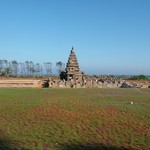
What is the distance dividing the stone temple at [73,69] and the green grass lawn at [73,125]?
3107 centimetres

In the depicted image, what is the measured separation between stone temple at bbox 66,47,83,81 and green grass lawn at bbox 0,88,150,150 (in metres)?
31.1

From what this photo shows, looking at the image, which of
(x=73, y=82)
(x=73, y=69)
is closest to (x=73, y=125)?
(x=73, y=82)

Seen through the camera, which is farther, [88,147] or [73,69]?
[73,69]

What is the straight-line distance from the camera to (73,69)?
53.2 meters

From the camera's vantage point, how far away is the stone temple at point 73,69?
53.0m

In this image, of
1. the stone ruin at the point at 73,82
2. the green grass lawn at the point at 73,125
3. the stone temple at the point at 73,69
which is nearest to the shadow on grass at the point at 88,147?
the green grass lawn at the point at 73,125

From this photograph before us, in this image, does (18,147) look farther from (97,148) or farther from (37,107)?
(37,107)

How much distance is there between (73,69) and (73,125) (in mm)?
36935

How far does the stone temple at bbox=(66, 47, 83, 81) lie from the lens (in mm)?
52997

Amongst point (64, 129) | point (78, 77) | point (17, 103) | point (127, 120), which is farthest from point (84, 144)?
point (78, 77)

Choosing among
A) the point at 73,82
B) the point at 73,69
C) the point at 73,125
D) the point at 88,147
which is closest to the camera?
the point at 88,147

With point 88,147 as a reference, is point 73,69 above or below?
above

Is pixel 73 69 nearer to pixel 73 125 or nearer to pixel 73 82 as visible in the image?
pixel 73 82

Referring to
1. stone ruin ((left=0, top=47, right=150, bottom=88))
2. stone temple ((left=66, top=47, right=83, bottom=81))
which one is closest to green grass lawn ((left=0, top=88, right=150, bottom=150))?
stone ruin ((left=0, top=47, right=150, bottom=88))
